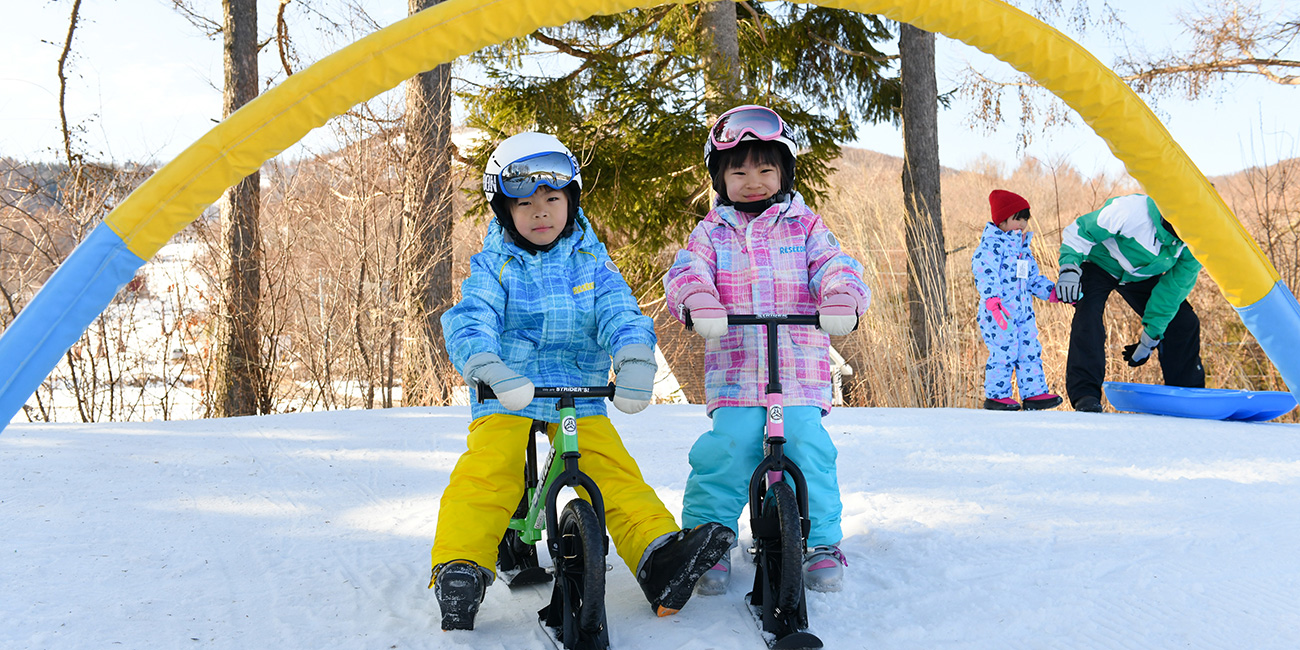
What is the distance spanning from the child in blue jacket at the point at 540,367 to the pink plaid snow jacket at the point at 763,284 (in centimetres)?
30

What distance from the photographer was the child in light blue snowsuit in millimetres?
6492

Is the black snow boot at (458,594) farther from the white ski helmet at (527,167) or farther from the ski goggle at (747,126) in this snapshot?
the ski goggle at (747,126)

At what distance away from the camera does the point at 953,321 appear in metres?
7.21

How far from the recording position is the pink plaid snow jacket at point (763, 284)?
2.74 metres

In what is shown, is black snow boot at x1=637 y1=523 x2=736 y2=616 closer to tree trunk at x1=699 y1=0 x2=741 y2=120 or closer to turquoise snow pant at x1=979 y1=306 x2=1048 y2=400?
turquoise snow pant at x1=979 y1=306 x2=1048 y2=400

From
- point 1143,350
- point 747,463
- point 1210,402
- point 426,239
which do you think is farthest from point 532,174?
point 1143,350

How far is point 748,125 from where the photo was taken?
9.24 ft

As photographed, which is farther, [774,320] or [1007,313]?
[1007,313]

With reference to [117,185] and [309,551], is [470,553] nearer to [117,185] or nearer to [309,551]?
[309,551]

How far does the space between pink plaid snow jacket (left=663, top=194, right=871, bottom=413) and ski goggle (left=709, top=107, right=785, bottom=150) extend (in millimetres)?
244

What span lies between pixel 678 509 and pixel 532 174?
5.31 feet

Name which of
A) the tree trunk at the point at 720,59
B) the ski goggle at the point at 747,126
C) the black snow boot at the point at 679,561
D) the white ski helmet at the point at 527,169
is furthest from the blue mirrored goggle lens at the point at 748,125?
the tree trunk at the point at 720,59

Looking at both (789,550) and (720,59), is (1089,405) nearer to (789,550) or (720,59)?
(789,550)

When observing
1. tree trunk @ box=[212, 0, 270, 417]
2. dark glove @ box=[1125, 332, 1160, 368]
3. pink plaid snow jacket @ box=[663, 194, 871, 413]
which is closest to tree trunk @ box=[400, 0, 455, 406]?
tree trunk @ box=[212, 0, 270, 417]
